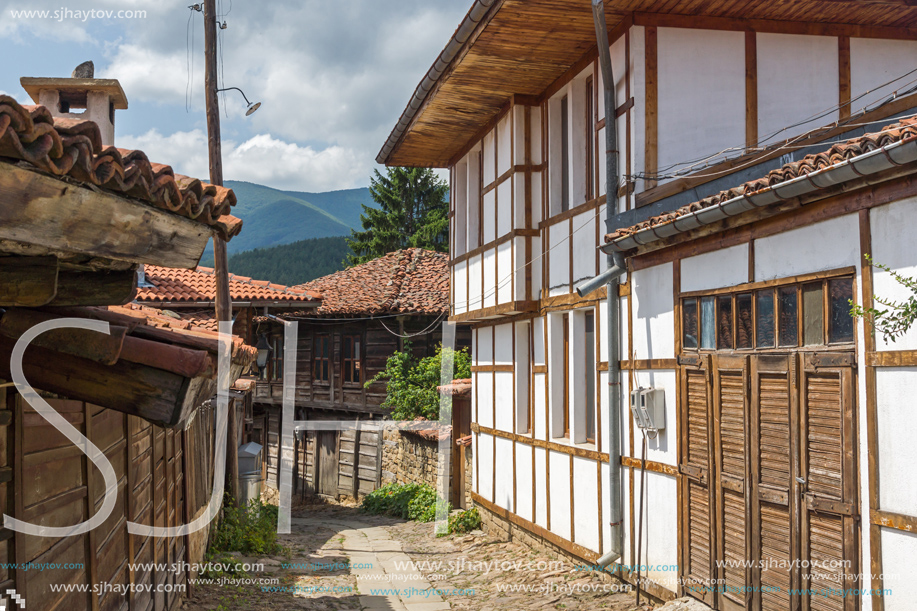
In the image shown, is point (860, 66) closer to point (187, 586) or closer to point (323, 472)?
point (187, 586)

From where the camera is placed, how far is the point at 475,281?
12.5 m

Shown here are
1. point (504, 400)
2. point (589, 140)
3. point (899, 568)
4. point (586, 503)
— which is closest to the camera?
point (899, 568)

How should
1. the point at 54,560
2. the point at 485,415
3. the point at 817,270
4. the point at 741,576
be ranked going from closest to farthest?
the point at 54,560, the point at 817,270, the point at 741,576, the point at 485,415

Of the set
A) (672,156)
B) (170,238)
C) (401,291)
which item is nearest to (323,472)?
(401,291)

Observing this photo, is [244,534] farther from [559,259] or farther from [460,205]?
[460,205]

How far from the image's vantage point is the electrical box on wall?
744 centimetres

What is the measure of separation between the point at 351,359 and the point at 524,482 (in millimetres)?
11915

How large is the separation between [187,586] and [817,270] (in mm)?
6867

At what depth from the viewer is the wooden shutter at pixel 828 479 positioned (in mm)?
5164

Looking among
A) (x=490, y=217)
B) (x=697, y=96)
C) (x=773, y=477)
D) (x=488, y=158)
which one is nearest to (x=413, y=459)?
(x=490, y=217)

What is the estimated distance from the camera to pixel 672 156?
26.1 feet

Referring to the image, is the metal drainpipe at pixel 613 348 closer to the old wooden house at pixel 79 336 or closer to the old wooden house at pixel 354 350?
the old wooden house at pixel 79 336

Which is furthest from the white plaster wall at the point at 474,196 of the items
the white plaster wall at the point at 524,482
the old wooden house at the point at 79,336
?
the old wooden house at the point at 79,336

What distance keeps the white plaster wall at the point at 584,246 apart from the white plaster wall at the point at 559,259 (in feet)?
0.75
